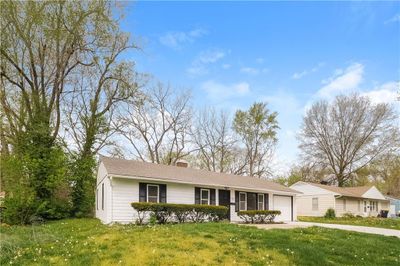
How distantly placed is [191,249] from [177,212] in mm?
8066

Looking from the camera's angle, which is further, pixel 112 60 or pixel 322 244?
pixel 112 60

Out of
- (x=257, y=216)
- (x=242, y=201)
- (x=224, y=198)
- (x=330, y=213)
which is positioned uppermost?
(x=224, y=198)

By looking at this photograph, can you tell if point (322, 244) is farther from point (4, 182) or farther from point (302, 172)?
point (302, 172)

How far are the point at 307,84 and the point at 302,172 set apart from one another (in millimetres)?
29069

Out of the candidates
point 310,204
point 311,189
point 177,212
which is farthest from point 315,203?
point 177,212

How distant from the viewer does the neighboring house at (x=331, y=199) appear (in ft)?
112

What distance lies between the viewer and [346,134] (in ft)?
140

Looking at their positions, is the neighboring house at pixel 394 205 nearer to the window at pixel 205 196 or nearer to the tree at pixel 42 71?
the window at pixel 205 196

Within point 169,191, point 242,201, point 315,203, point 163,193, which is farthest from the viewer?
point 315,203

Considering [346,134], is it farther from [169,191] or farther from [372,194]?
[169,191]

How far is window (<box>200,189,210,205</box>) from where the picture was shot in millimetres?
20484

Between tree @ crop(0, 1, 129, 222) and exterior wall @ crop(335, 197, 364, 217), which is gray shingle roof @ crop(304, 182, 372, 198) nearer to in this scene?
exterior wall @ crop(335, 197, 364, 217)

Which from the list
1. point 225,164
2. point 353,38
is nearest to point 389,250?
point 353,38

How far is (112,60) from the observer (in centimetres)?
2503
